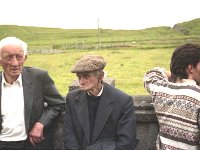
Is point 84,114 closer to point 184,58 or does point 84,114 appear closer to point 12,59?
point 12,59

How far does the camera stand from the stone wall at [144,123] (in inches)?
172

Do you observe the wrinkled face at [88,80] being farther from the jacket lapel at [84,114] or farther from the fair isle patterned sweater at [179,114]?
the fair isle patterned sweater at [179,114]

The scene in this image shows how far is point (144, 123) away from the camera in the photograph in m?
4.43

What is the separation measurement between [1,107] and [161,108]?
1.67 metres

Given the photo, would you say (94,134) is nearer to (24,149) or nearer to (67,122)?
(67,122)

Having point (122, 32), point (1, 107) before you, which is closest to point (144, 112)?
point (1, 107)

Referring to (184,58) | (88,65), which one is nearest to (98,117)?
(88,65)

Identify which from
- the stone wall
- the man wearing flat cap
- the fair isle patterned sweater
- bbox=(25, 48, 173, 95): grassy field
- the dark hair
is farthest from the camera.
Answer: bbox=(25, 48, 173, 95): grassy field

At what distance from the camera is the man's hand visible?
4121 mm

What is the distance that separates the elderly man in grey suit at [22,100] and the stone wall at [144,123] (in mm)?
320

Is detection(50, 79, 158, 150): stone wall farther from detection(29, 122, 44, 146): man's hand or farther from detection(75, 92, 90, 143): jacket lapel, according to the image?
detection(75, 92, 90, 143): jacket lapel

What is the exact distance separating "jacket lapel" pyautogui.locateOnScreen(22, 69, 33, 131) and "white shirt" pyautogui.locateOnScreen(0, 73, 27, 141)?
1.6 inches

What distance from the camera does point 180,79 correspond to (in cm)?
362

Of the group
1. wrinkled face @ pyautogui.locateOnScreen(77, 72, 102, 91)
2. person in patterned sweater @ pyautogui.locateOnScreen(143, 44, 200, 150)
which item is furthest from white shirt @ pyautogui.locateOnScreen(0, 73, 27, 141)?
person in patterned sweater @ pyautogui.locateOnScreen(143, 44, 200, 150)
